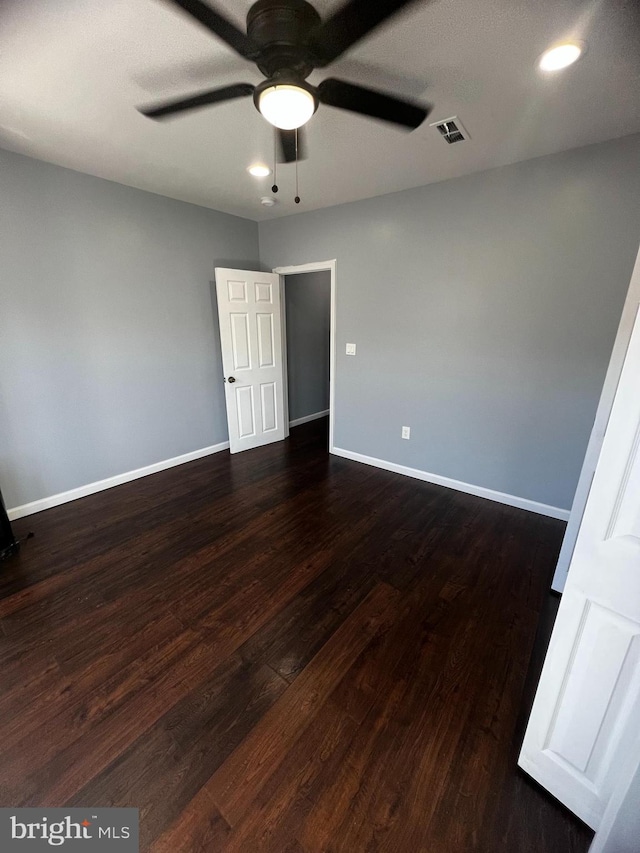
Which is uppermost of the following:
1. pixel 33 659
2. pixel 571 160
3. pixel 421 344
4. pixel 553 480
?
pixel 571 160

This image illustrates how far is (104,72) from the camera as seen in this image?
1.58m

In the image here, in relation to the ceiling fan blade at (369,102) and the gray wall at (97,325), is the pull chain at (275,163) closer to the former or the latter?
the ceiling fan blade at (369,102)

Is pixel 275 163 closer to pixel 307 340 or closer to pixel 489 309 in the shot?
pixel 489 309

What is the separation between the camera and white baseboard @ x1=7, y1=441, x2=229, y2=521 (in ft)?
9.11

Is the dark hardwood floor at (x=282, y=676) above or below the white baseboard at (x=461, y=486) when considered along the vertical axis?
below

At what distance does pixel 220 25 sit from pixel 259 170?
1.51 metres

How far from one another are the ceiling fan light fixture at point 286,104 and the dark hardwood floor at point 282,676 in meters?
2.29

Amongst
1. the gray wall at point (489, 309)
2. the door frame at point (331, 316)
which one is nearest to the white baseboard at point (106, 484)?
the door frame at point (331, 316)

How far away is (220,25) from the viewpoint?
1173 mm

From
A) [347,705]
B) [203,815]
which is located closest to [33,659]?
[203,815]

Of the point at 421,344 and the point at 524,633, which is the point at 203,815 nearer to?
the point at 524,633

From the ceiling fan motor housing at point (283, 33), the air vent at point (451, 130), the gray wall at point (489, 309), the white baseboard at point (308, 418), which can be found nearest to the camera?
the ceiling fan motor housing at point (283, 33)

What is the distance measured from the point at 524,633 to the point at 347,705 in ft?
3.25

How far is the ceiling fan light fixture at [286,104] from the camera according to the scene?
4.27ft
